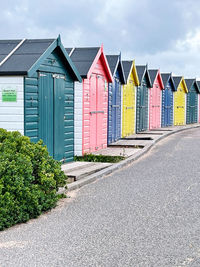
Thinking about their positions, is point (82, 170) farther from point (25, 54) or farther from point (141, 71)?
point (141, 71)

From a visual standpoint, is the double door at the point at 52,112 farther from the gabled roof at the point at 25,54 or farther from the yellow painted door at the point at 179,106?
the yellow painted door at the point at 179,106

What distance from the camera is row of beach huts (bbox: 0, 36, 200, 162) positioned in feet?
34.7

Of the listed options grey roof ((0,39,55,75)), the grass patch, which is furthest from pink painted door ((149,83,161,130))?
grey roof ((0,39,55,75))

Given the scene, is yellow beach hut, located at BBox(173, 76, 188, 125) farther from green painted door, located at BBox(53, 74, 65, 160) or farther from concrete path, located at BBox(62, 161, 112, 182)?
concrete path, located at BBox(62, 161, 112, 182)

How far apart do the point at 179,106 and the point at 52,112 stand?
25773mm

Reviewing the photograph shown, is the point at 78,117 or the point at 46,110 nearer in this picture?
the point at 46,110

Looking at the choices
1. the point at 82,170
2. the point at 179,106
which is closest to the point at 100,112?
the point at 82,170

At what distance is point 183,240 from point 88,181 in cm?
454

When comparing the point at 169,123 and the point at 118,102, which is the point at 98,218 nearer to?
the point at 118,102

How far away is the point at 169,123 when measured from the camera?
34062 millimetres

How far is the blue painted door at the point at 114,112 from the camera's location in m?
18.8

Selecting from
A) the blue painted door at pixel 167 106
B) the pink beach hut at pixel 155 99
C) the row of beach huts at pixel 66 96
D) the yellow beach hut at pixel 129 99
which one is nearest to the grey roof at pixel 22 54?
the row of beach huts at pixel 66 96

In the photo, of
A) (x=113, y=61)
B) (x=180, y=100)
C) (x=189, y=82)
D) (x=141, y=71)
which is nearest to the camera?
(x=113, y=61)

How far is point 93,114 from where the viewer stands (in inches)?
619
